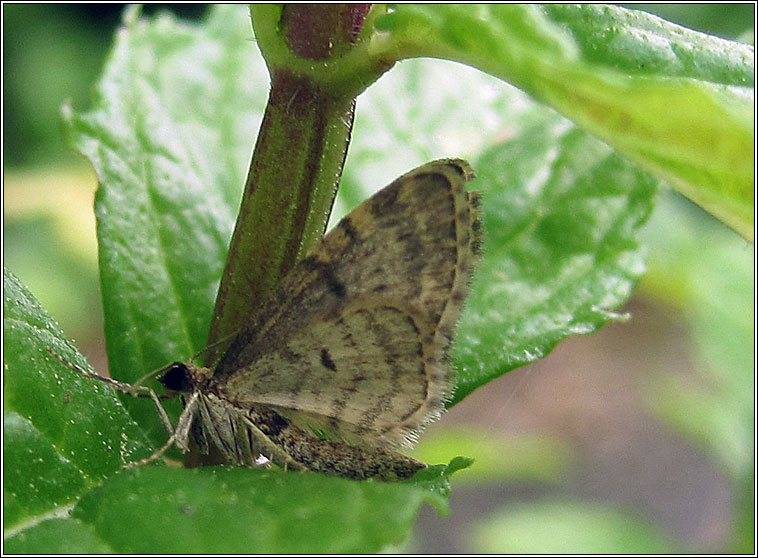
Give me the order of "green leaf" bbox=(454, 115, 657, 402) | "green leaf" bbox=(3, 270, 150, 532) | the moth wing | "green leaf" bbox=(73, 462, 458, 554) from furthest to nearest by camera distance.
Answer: "green leaf" bbox=(454, 115, 657, 402), the moth wing, "green leaf" bbox=(3, 270, 150, 532), "green leaf" bbox=(73, 462, 458, 554)

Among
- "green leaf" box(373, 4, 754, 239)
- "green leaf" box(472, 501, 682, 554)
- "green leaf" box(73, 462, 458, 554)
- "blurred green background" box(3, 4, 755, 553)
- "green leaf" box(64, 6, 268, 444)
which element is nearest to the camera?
"green leaf" box(373, 4, 754, 239)

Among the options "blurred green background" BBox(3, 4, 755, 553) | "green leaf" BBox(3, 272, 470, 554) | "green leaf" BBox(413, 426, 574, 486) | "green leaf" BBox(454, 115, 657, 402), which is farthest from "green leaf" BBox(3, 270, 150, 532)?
"green leaf" BBox(413, 426, 574, 486)

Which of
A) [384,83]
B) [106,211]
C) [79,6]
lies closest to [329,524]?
[106,211]

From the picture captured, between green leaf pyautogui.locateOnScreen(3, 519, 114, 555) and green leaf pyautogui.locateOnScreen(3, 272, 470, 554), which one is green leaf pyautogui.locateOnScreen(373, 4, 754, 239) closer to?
green leaf pyautogui.locateOnScreen(3, 272, 470, 554)

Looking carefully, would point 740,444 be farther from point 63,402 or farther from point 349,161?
point 63,402

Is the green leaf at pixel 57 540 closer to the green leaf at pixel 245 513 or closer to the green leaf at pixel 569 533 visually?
the green leaf at pixel 245 513

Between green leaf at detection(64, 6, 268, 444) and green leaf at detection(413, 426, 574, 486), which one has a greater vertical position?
green leaf at detection(64, 6, 268, 444)
